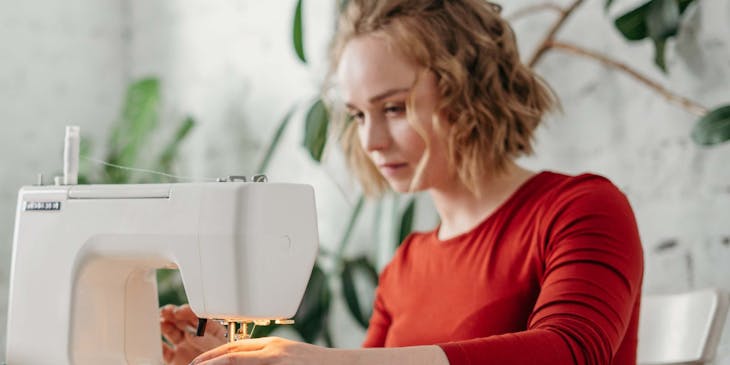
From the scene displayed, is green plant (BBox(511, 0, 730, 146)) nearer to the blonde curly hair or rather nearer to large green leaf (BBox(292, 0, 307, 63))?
the blonde curly hair

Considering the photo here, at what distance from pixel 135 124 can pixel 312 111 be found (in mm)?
1024

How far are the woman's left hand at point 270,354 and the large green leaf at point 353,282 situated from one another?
1829mm

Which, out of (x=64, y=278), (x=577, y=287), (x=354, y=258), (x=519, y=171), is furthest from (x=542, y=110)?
(x=354, y=258)

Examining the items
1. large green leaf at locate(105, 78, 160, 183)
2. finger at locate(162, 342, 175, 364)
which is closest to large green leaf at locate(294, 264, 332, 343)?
large green leaf at locate(105, 78, 160, 183)

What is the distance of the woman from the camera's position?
1.56 metres

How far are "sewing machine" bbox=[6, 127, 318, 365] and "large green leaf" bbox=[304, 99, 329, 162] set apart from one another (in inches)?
48.8

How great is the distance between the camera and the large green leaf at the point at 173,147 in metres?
3.40

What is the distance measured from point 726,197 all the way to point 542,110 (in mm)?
600

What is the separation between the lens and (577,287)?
4.42 feet

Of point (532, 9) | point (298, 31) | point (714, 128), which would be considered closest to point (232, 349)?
point (714, 128)

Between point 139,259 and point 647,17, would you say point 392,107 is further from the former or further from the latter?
point 647,17

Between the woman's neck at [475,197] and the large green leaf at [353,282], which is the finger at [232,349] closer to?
the woman's neck at [475,197]

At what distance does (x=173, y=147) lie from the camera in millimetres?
3469

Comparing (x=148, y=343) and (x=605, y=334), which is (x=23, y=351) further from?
(x=605, y=334)
